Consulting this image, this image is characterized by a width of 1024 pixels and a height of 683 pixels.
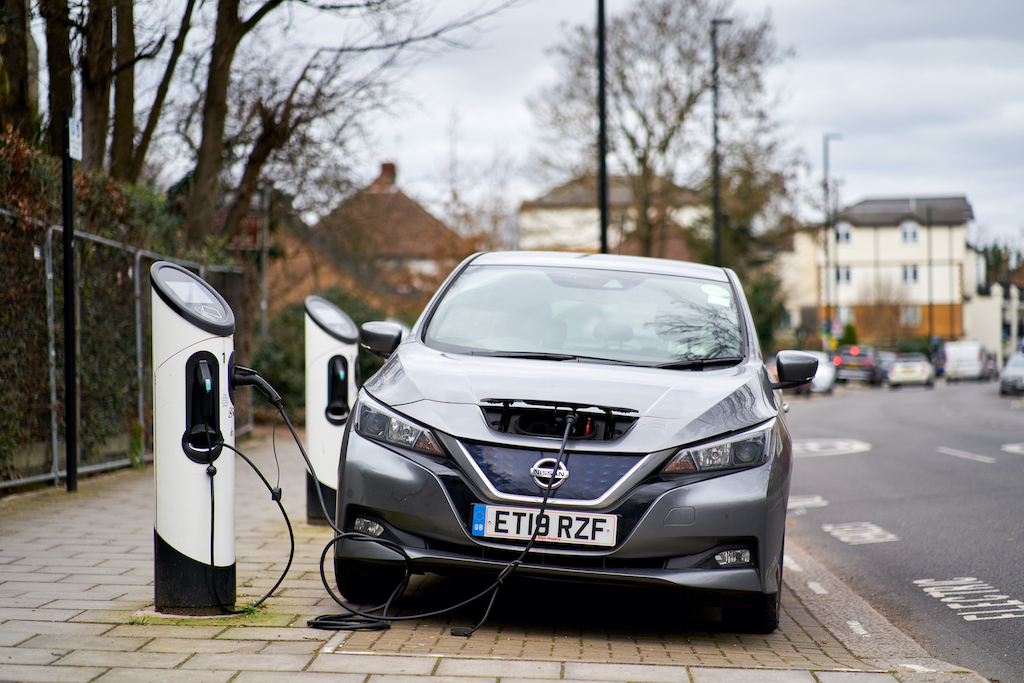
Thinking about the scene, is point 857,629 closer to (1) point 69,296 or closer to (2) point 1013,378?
(1) point 69,296

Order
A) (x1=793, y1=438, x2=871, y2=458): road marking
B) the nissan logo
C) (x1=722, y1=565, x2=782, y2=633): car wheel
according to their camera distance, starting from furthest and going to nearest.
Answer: (x1=793, y1=438, x2=871, y2=458): road marking, (x1=722, y1=565, x2=782, y2=633): car wheel, the nissan logo

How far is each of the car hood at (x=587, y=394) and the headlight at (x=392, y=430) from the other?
0.04 metres

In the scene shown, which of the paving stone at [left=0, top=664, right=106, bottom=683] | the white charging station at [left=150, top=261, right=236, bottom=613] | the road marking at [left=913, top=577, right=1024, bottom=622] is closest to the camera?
the paving stone at [left=0, top=664, right=106, bottom=683]

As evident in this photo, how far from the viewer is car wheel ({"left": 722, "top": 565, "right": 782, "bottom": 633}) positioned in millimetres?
4586

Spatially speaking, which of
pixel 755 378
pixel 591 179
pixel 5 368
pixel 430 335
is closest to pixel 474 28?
pixel 5 368

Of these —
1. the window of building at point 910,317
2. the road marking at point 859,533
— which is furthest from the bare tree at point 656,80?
the window of building at point 910,317

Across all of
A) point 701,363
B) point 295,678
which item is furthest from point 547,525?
point 701,363

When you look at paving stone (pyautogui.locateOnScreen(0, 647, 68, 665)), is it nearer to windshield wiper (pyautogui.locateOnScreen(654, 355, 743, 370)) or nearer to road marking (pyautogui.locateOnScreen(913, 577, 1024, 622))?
windshield wiper (pyautogui.locateOnScreen(654, 355, 743, 370))

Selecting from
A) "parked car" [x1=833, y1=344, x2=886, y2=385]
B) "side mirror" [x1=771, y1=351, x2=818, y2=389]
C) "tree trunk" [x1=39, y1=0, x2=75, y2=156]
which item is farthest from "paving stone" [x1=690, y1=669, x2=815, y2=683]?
"parked car" [x1=833, y1=344, x2=886, y2=385]

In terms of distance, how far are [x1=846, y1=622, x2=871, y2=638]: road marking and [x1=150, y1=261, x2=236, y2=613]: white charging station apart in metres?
2.93

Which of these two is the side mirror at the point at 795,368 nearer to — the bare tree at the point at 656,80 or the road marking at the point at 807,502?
the road marking at the point at 807,502

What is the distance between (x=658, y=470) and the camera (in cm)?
422

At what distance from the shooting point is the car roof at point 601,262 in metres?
5.85

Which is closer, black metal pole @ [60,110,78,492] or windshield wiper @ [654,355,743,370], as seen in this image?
windshield wiper @ [654,355,743,370]
